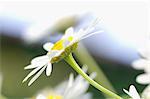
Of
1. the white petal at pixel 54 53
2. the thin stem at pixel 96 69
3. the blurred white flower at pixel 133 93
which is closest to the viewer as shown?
the blurred white flower at pixel 133 93

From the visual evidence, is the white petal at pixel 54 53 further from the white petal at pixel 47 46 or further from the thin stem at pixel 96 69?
the thin stem at pixel 96 69

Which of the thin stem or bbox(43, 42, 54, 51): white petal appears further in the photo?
the thin stem

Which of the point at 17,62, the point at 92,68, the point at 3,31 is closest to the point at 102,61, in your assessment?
the point at 17,62

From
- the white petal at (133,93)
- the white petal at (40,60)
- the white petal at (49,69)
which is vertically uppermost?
the white petal at (40,60)

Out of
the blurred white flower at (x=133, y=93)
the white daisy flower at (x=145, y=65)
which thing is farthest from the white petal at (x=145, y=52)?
the blurred white flower at (x=133, y=93)

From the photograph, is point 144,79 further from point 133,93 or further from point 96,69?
point 96,69

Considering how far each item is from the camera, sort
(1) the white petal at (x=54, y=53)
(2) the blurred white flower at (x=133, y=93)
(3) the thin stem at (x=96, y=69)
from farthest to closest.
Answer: (3) the thin stem at (x=96, y=69) < (1) the white petal at (x=54, y=53) < (2) the blurred white flower at (x=133, y=93)

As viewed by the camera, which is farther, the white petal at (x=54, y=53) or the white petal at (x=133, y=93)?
the white petal at (x=54, y=53)

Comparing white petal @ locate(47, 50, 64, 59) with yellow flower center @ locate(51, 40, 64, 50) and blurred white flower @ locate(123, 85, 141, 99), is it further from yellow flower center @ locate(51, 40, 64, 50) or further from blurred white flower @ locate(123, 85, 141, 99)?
blurred white flower @ locate(123, 85, 141, 99)

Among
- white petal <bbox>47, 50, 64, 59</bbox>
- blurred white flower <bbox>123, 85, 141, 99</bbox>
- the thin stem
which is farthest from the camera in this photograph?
the thin stem

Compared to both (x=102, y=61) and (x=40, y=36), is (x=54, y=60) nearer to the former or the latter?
(x=40, y=36)

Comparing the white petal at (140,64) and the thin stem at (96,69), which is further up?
the white petal at (140,64)

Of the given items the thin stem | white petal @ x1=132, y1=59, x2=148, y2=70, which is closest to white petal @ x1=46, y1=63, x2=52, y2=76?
white petal @ x1=132, y1=59, x2=148, y2=70
